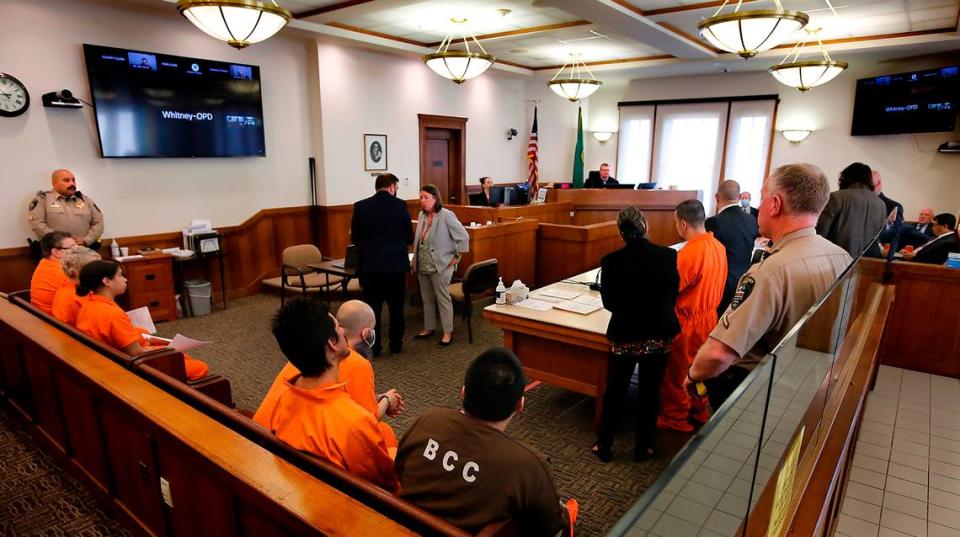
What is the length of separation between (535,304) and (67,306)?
2910mm

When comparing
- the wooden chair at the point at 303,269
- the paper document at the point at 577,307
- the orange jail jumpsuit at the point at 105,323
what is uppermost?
the orange jail jumpsuit at the point at 105,323

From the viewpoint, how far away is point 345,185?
7984mm

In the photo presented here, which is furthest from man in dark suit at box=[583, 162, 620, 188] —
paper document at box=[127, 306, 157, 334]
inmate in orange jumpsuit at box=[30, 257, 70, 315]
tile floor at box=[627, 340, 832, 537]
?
tile floor at box=[627, 340, 832, 537]

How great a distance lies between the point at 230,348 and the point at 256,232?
2.45m

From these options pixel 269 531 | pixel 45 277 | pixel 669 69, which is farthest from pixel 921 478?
pixel 669 69

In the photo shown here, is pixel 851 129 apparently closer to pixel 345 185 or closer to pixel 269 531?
pixel 345 185

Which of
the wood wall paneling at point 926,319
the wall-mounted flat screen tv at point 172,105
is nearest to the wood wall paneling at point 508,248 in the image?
the wall-mounted flat screen tv at point 172,105

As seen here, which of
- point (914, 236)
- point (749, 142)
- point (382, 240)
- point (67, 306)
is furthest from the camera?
point (749, 142)

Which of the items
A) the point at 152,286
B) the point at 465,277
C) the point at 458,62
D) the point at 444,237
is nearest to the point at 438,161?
the point at 458,62

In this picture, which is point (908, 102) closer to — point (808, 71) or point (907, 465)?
point (808, 71)

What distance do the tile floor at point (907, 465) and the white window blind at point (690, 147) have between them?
6913 mm

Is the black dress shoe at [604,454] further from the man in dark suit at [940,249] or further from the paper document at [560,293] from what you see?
the man in dark suit at [940,249]

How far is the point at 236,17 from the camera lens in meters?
4.05

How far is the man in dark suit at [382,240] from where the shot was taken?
4.66 metres
